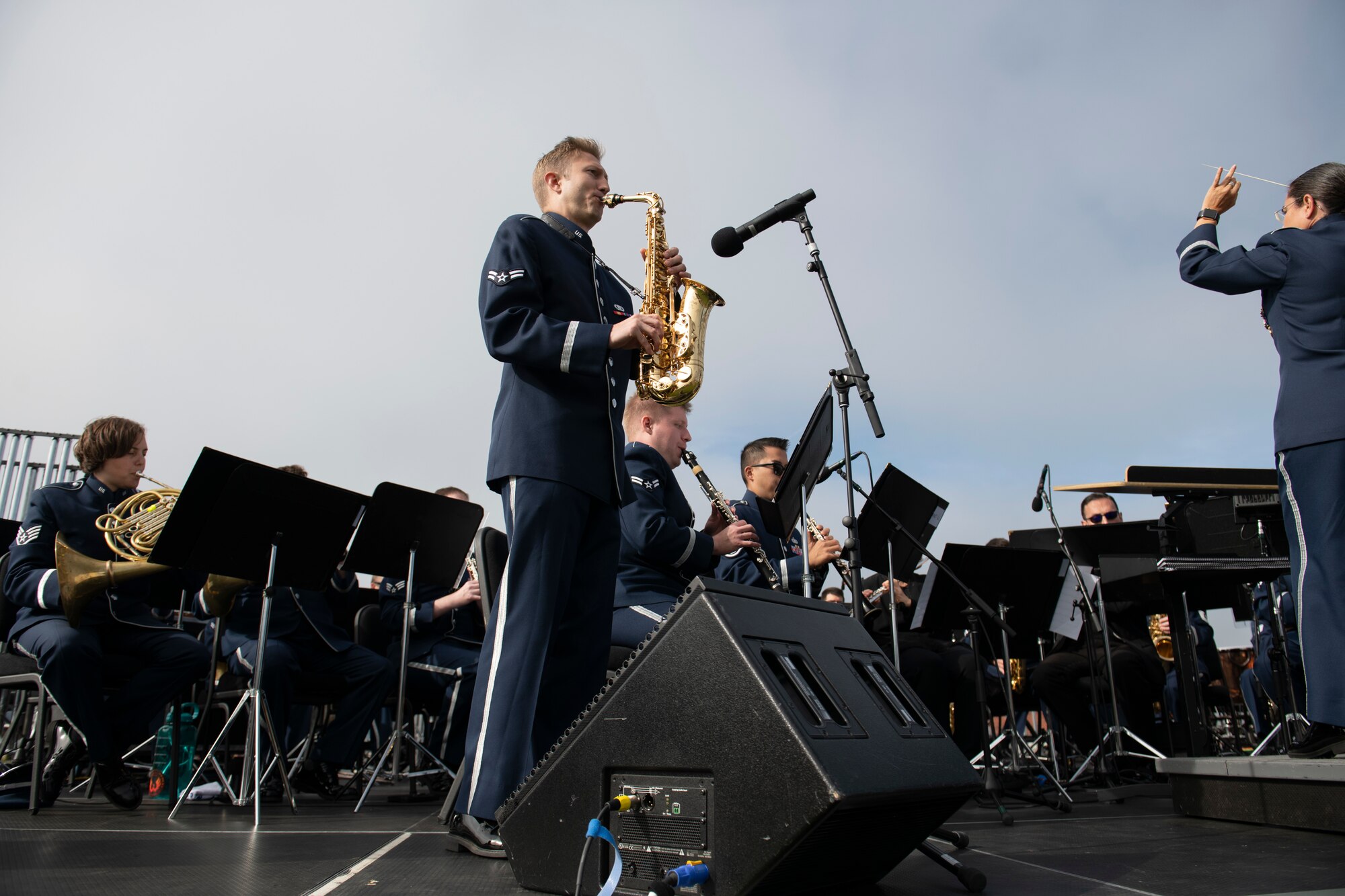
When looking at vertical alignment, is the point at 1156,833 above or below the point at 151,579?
below

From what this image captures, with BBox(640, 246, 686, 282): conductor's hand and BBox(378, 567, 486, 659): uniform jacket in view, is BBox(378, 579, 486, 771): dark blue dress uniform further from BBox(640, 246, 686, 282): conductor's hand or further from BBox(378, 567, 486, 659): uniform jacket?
BBox(640, 246, 686, 282): conductor's hand

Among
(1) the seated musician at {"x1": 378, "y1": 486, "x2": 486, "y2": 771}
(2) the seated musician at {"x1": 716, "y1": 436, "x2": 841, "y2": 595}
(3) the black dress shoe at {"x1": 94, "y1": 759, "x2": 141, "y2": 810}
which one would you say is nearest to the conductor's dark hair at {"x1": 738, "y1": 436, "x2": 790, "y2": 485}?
(2) the seated musician at {"x1": 716, "y1": 436, "x2": 841, "y2": 595}

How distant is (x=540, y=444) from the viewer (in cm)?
254

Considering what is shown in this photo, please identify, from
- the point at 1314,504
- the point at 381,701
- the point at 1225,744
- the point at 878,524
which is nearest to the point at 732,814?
the point at 1314,504

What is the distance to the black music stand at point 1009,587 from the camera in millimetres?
4922

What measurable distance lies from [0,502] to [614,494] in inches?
429

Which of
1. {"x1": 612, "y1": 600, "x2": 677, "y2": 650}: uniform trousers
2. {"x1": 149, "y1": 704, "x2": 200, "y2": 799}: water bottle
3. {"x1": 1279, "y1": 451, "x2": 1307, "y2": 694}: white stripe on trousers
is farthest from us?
{"x1": 149, "y1": 704, "x2": 200, "y2": 799}: water bottle

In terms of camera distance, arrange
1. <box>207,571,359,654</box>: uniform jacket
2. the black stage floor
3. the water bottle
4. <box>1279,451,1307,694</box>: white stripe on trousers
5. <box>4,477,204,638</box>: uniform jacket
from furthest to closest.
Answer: the water bottle < <box>207,571,359,654</box>: uniform jacket < <box>4,477,204,638</box>: uniform jacket < <box>1279,451,1307,694</box>: white stripe on trousers < the black stage floor

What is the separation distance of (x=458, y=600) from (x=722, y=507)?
185 centimetres

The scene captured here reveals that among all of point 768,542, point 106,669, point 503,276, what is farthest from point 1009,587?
point 106,669

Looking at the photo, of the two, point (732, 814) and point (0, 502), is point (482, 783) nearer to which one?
point (732, 814)

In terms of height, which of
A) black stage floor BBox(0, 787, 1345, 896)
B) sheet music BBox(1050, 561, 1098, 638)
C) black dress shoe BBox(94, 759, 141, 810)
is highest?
sheet music BBox(1050, 561, 1098, 638)

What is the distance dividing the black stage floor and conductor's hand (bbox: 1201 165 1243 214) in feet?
7.75

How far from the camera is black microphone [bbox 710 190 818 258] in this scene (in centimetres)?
382
